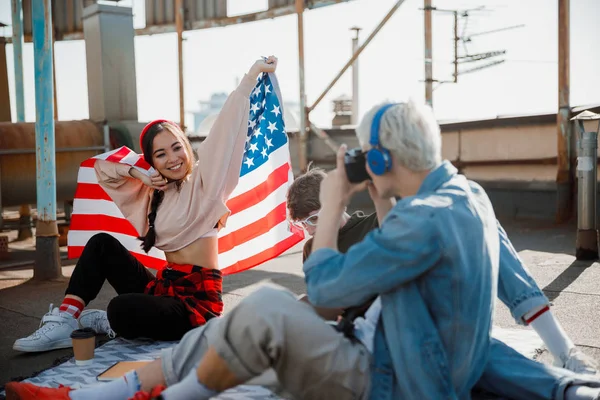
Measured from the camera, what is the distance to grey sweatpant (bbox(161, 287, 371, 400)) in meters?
1.85

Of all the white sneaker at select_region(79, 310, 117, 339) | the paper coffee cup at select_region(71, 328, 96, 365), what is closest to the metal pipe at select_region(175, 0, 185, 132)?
the white sneaker at select_region(79, 310, 117, 339)

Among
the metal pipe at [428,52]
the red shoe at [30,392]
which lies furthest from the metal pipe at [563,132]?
A: the red shoe at [30,392]

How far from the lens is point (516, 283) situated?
2695 millimetres

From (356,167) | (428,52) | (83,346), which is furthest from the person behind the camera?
(428,52)

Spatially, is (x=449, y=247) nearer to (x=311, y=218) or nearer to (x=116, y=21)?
(x=311, y=218)

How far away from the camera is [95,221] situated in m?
4.58

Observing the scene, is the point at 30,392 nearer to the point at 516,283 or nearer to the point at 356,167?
the point at 356,167

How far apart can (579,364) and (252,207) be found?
2.31m

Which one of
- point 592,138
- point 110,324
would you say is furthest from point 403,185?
point 592,138

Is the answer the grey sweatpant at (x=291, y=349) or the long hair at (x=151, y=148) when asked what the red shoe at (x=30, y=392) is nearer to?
the grey sweatpant at (x=291, y=349)

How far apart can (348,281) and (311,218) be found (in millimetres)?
1225

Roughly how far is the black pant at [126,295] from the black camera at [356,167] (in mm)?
1695

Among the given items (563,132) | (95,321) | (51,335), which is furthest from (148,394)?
(563,132)

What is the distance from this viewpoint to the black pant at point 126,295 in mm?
3420
